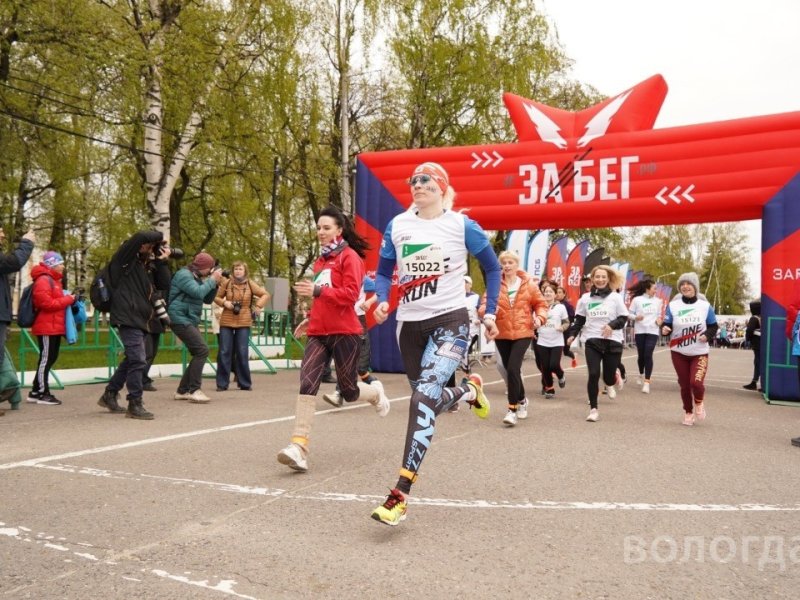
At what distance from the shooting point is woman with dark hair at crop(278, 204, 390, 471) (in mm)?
5273

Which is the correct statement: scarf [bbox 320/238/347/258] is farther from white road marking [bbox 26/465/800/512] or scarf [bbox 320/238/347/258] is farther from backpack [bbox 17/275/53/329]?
backpack [bbox 17/275/53/329]

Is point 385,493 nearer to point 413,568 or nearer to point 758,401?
point 413,568

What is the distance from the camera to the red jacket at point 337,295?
5449 mm

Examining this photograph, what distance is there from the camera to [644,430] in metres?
7.86

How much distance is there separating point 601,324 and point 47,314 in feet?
22.6

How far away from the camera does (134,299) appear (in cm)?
768

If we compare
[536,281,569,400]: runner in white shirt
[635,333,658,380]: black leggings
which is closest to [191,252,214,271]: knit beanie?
[536,281,569,400]: runner in white shirt

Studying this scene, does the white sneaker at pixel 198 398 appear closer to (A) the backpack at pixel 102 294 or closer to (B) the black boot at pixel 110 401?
(B) the black boot at pixel 110 401

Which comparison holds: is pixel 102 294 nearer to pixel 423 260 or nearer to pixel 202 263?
pixel 202 263

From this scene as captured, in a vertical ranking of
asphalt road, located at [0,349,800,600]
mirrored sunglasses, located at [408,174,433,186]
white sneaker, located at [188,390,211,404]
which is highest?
mirrored sunglasses, located at [408,174,433,186]

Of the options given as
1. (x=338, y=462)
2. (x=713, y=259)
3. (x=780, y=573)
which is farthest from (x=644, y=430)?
(x=713, y=259)

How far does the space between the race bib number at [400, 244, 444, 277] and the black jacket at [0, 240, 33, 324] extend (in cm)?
489

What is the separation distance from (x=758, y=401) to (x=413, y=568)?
10102mm

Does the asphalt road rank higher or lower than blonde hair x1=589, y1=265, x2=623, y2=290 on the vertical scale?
lower
